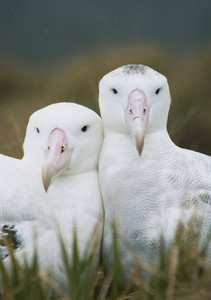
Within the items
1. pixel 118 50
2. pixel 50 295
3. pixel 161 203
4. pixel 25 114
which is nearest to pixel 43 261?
pixel 50 295

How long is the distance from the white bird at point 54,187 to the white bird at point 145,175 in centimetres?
7

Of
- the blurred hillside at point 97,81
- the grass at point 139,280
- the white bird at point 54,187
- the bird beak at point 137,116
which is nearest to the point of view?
the grass at point 139,280

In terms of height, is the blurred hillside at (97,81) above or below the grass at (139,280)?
above

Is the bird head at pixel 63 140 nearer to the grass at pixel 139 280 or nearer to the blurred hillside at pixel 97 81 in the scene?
the grass at pixel 139 280

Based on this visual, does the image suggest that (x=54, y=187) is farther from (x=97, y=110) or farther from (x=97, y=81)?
(x=97, y=81)

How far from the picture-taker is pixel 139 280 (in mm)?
2383

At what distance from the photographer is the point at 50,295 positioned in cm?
253

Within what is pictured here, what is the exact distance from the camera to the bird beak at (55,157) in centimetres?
255

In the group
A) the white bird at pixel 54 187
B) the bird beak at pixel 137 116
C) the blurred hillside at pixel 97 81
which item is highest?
the blurred hillside at pixel 97 81

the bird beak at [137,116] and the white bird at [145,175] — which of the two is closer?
the bird beak at [137,116]

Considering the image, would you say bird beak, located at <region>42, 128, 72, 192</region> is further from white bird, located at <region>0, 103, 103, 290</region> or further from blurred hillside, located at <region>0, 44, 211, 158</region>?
blurred hillside, located at <region>0, 44, 211, 158</region>

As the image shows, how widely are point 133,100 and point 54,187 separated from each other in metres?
0.47

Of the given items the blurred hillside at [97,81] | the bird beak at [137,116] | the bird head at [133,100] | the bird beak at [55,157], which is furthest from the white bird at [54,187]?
the blurred hillside at [97,81]

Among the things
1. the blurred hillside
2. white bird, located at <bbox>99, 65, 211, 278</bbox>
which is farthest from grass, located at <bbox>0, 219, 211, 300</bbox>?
the blurred hillside
